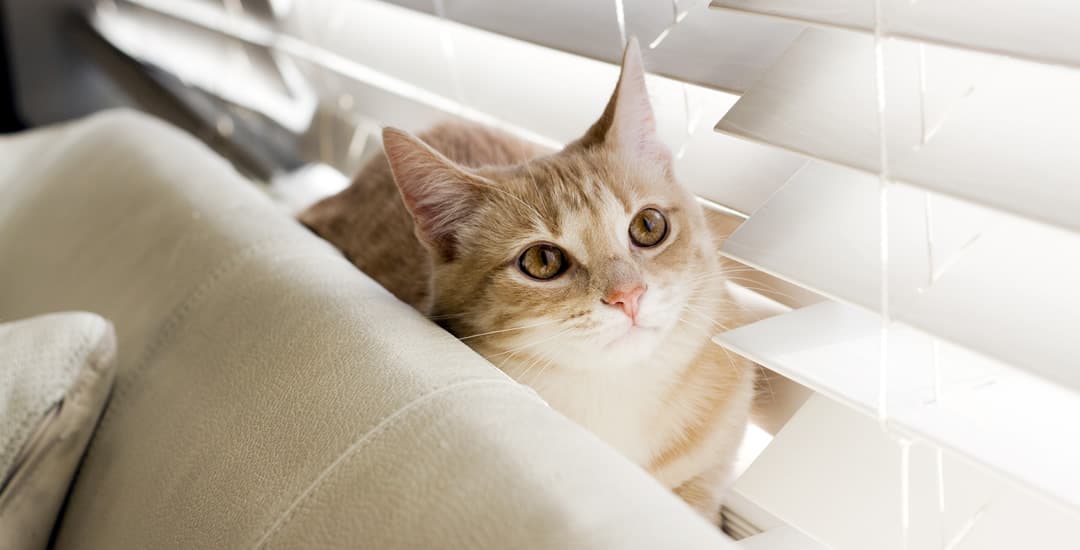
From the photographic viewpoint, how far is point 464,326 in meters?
1.15

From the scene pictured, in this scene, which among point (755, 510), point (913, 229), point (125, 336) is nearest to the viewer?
point (913, 229)

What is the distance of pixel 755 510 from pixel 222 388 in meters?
0.61

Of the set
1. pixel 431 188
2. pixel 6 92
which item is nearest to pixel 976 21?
pixel 431 188

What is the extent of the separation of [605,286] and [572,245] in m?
0.09

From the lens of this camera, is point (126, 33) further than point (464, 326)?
Yes

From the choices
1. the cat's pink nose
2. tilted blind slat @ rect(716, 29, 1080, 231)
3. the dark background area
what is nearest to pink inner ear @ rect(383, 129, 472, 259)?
the cat's pink nose

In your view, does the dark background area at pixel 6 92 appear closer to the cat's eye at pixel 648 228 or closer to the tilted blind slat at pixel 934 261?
the cat's eye at pixel 648 228

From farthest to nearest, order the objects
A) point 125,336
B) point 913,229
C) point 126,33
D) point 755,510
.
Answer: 1. point 126,33
2. point 125,336
3. point 755,510
4. point 913,229

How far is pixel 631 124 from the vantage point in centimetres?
110

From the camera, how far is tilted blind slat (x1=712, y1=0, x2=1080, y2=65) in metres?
0.58

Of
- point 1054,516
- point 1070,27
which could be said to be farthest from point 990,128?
point 1054,516

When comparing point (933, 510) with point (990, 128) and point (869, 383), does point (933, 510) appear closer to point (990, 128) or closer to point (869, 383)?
point (869, 383)

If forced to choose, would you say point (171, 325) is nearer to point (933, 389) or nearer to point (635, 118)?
point (635, 118)

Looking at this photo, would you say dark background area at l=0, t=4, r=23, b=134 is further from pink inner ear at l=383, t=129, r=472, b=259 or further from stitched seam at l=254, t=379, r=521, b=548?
stitched seam at l=254, t=379, r=521, b=548
